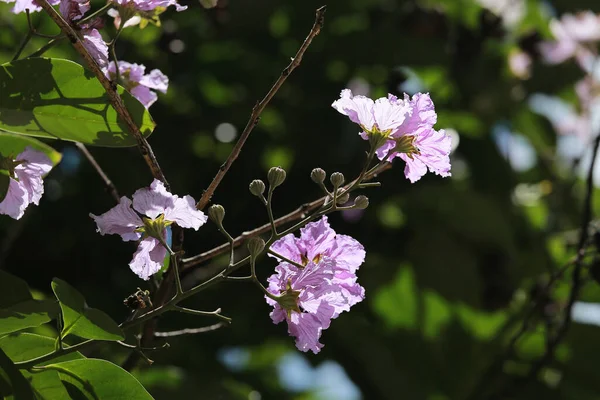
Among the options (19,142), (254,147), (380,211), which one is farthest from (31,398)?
(380,211)

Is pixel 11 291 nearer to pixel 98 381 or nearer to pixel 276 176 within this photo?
pixel 98 381

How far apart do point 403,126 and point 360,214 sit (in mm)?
1173

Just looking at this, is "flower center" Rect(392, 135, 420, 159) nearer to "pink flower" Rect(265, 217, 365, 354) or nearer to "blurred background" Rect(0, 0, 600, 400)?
"pink flower" Rect(265, 217, 365, 354)

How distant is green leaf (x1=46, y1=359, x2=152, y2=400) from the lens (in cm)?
77

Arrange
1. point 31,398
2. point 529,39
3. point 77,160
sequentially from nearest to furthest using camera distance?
point 31,398, point 77,160, point 529,39

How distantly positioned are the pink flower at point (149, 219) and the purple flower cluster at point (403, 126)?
200 millimetres

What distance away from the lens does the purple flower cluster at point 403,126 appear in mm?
853

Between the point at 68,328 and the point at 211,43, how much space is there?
57.8 inches

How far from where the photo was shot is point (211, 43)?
214 cm

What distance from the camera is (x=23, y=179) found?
841 mm

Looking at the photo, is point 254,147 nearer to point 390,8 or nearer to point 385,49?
point 385,49

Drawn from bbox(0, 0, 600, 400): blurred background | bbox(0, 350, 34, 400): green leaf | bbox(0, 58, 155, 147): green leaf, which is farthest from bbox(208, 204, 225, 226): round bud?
bbox(0, 0, 600, 400): blurred background

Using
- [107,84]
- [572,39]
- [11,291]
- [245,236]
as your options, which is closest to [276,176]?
[245,236]

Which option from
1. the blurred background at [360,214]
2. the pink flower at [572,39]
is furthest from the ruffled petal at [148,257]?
the pink flower at [572,39]
